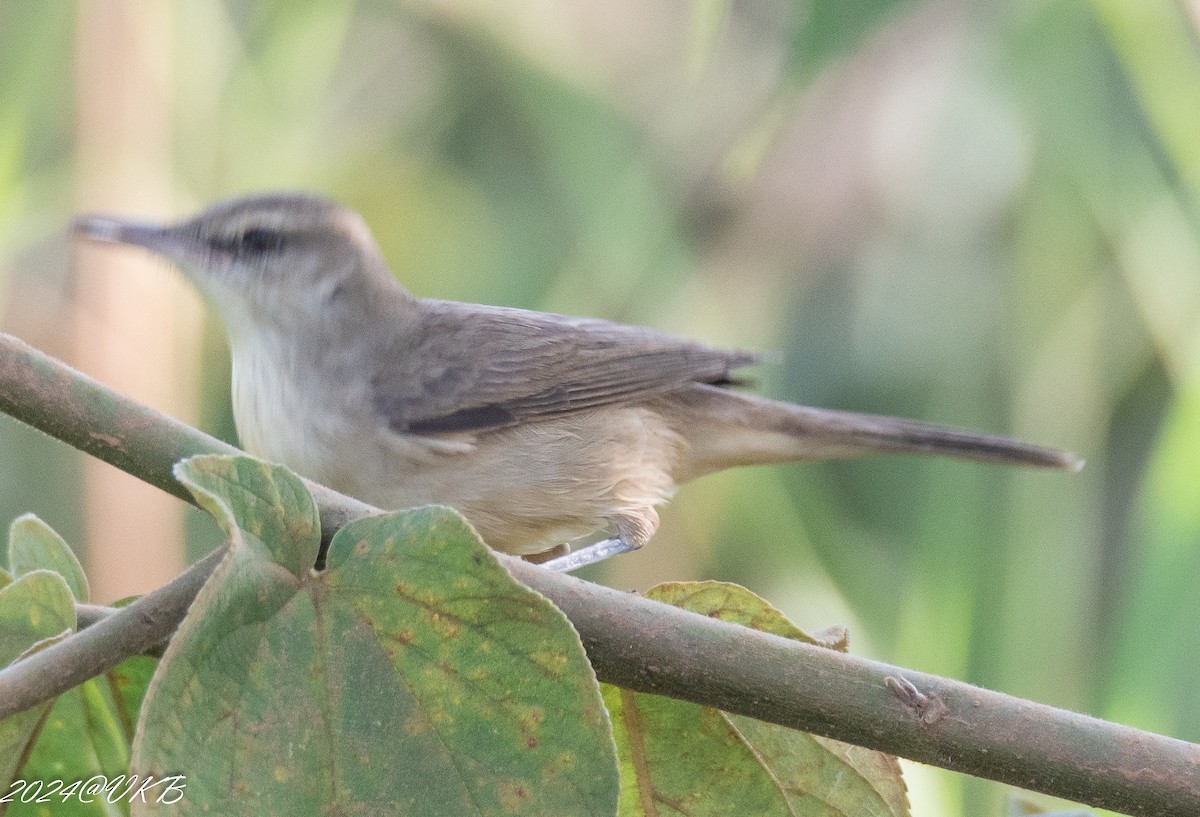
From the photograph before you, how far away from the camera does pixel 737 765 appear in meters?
1.10

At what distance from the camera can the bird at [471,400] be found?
2.19 metres

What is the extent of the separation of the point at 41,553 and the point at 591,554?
1277mm

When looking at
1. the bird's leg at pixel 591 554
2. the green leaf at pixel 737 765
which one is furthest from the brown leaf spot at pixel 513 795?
the bird's leg at pixel 591 554

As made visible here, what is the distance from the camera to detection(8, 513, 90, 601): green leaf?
1053 mm

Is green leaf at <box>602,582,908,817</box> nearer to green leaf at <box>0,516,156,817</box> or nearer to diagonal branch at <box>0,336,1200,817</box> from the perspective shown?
diagonal branch at <box>0,336,1200,817</box>

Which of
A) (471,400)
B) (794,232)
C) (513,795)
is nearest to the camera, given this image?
(513,795)

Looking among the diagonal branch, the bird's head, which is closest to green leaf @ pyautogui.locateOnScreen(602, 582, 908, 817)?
the diagonal branch

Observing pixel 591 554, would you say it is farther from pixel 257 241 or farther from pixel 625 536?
pixel 257 241

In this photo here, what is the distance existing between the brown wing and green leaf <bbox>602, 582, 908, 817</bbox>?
3.96ft

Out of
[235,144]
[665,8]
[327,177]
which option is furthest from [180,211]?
[665,8]

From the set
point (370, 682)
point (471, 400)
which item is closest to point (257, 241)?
point (471, 400)

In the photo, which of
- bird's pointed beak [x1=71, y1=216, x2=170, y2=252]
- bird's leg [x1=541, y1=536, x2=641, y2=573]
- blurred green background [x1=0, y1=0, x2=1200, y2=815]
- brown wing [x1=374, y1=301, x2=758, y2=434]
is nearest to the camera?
bird's pointed beak [x1=71, y1=216, x2=170, y2=252]

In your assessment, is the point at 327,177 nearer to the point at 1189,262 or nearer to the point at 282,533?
the point at 1189,262

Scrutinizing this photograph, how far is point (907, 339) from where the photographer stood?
4402 mm
